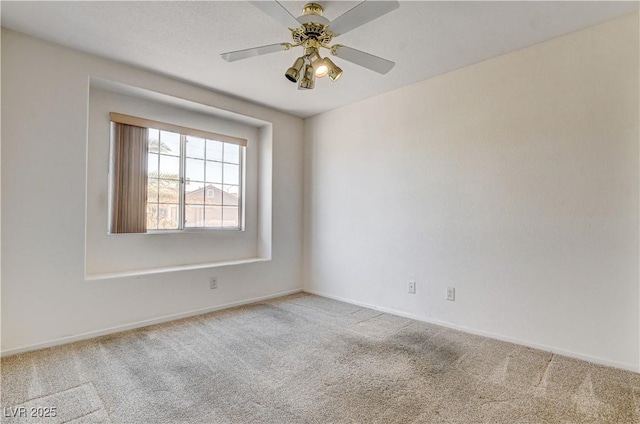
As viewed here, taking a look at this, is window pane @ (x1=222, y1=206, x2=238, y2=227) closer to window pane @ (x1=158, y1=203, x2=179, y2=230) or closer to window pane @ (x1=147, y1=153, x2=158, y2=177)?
window pane @ (x1=158, y1=203, x2=179, y2=230)

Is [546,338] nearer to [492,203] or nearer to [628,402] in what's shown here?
[628,402]

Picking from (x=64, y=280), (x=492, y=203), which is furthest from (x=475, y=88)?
(x=64, y=280)

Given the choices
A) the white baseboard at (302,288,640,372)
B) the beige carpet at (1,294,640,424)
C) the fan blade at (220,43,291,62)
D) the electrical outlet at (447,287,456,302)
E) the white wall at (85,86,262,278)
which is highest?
the fan blade at (220,43,291,62)

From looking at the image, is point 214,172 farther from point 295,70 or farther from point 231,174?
point 295,70

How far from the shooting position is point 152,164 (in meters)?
3.61

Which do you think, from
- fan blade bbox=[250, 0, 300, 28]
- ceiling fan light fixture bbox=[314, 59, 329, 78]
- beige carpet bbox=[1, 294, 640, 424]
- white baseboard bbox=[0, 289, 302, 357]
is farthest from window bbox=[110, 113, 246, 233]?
fan blade bbox=[250, 0, 300, 28]

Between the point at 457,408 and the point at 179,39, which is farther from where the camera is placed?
the point at 179,39

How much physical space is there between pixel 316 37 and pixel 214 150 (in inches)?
99.9

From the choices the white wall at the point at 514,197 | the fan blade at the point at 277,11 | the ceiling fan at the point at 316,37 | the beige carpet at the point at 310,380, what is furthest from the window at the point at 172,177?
the fan blade at the point at 277,11

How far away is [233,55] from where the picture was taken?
7.38 feet

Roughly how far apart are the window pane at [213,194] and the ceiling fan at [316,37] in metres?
2.16

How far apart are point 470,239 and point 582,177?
3.24 feet

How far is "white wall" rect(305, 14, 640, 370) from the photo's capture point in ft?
7.65

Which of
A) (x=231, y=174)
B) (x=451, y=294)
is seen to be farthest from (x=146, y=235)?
(x=451, y=294)
